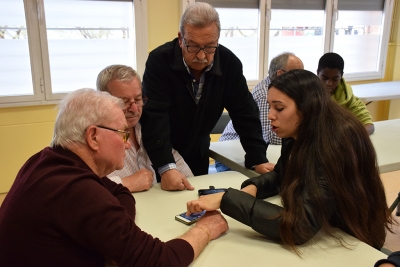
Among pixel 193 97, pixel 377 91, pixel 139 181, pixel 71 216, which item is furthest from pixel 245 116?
pixel 377 91

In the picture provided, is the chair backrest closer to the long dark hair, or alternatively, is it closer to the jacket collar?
the jacket collar

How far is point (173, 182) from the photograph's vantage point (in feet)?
5.16

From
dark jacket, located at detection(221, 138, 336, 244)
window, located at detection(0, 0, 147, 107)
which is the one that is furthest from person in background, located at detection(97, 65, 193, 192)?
window, located at detection(0, 0, 147, 107)

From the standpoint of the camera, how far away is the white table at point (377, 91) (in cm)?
374

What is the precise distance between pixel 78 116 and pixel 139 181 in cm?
60

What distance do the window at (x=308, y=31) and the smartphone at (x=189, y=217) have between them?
2.74 metres

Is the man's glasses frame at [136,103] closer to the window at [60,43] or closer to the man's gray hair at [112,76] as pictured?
the man's gray hair at [112,76]

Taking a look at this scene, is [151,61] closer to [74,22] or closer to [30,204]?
[30,204]

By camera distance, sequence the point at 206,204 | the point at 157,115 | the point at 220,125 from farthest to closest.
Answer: the point at 220,125, the point at 157,115, the point at 206,204

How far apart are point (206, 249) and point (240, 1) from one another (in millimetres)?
3355

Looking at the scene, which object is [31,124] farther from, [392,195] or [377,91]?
[377,91]

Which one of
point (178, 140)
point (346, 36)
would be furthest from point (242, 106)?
point (346, 36)

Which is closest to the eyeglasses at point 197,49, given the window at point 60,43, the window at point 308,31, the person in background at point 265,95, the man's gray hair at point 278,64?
the person in background at point 265,95

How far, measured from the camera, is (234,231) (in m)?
1.23
